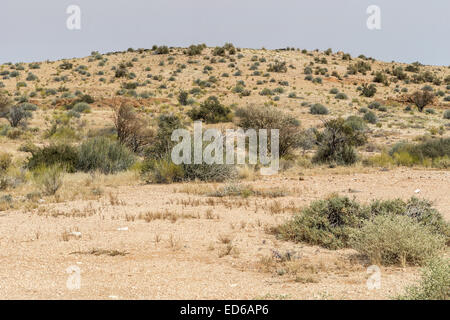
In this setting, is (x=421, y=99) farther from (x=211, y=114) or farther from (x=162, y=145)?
(x=162, y=145)

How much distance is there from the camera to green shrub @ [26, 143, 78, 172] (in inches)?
600

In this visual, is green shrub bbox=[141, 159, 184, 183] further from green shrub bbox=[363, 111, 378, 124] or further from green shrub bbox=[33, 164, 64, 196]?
green shrub bbox=[363, 111, 378, 124]

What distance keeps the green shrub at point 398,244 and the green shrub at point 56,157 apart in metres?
11.2

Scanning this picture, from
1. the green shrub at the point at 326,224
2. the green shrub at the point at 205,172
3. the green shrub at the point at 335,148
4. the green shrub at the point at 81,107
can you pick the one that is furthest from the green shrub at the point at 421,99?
the green shrub at the point at 326,224

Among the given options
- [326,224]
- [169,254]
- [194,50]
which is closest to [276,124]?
[326,224]

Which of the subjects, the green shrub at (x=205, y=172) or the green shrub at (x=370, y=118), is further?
the green shrub at (x=370, y=118)

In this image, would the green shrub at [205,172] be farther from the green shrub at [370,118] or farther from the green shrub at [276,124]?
the green shrub at [370,118]

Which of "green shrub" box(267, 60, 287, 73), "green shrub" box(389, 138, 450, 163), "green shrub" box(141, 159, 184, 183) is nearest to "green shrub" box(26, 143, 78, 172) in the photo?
"green shrub" box(141, 159, 184, 183)

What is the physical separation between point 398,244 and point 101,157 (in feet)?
38.9

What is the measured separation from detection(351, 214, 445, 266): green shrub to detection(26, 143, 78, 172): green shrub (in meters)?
11.2

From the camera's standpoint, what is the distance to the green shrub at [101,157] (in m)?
15.8

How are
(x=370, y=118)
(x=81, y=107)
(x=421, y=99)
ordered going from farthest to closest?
(x=421, y=99), (x=81, y=107), (x=370, y=118)

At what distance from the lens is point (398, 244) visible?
6.19 metres

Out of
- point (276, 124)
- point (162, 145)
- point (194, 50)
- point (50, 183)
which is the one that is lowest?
point (50, 183)
